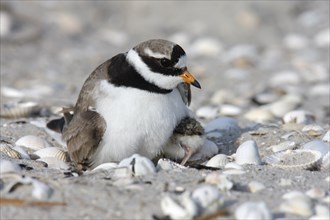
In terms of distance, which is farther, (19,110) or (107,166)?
(19,110)

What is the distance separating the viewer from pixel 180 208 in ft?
10.4

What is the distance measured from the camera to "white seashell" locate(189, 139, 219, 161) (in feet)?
15.0

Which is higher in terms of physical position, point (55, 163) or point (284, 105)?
point (284, 105)

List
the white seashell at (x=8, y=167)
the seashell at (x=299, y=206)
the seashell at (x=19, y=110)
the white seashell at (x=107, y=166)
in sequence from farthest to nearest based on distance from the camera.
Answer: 1. the seashell at (x=19, y=110)
2. the white seashell at (x=107, y=166)
3. the white seashell at (x=8, y=167)
4. the seashell at (x=299, y=206)

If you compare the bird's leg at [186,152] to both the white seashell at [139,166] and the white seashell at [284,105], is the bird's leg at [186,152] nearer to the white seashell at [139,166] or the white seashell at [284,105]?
the white seashell at [139,166]

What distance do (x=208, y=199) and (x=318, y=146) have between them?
1323 mm

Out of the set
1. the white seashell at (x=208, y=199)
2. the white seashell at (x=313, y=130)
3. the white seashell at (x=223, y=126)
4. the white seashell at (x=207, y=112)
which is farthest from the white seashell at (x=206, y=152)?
the white seashell at (x=207, y=112)

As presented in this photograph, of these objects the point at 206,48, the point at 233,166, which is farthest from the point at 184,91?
the point at 206,48

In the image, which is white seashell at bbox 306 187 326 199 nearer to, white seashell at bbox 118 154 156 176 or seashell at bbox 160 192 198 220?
seashell at bbox 160 192 198 220

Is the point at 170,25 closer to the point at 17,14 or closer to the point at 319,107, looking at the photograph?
the point at 17,14

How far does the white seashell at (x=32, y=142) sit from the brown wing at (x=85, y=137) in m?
0.33

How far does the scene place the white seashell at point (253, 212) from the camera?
3.12m

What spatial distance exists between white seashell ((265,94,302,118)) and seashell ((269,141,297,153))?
61.9 inches

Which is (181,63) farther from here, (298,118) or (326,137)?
(298,118)
